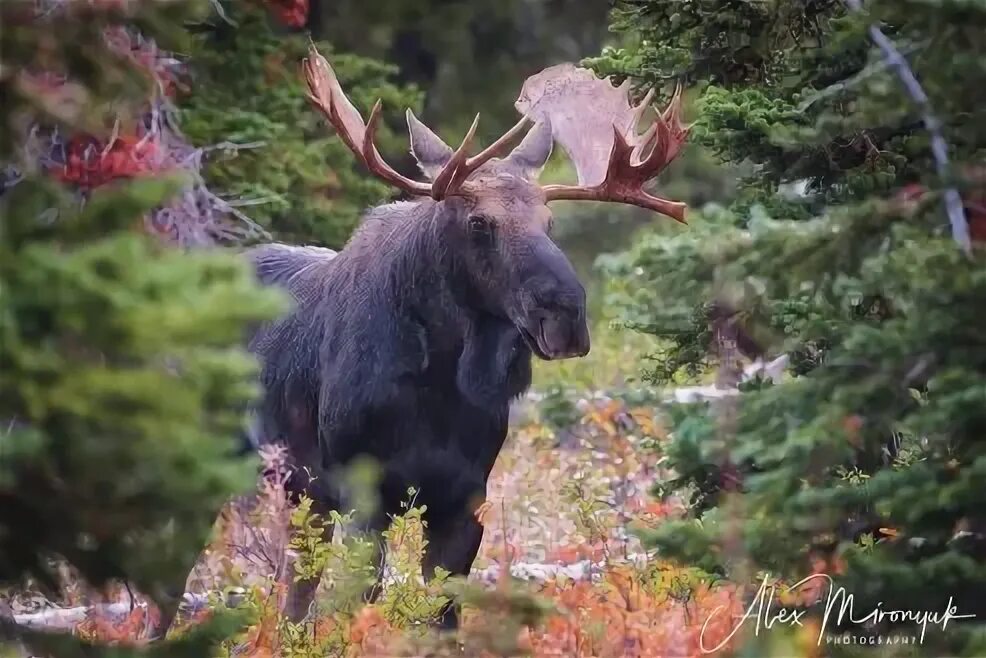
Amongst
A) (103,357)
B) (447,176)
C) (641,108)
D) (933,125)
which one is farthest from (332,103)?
(103,357)

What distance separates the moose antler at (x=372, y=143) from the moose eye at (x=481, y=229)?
184mm

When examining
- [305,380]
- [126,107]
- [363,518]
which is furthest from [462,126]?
[126,107]

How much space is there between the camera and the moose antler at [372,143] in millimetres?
5893

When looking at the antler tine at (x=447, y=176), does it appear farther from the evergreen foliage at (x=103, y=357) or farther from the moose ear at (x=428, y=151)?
the evergreen foliage at (x=103, y=357)

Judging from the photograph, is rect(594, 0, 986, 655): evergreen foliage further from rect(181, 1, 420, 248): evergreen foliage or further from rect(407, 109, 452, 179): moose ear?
rect(181, 1, 420, 248): evergreen foliage

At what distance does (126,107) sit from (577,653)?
238cm

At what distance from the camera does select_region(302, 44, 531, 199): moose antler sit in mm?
5893

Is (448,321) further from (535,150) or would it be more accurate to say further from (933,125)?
(933,125)

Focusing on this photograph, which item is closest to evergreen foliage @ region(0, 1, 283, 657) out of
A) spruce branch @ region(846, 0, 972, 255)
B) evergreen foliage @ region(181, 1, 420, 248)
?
spruce branch @ region(846, 0, 972, 255)

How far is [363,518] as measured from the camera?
6.04 m

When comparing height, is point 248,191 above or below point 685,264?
below

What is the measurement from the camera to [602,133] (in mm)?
6680

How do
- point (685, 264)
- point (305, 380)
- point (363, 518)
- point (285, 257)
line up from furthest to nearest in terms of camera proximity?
1. point (285, 257)
2. point (305, 380)
3. point (363, 518)
4. point (685, 264)

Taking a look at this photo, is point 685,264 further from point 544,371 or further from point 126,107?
point 544,371
